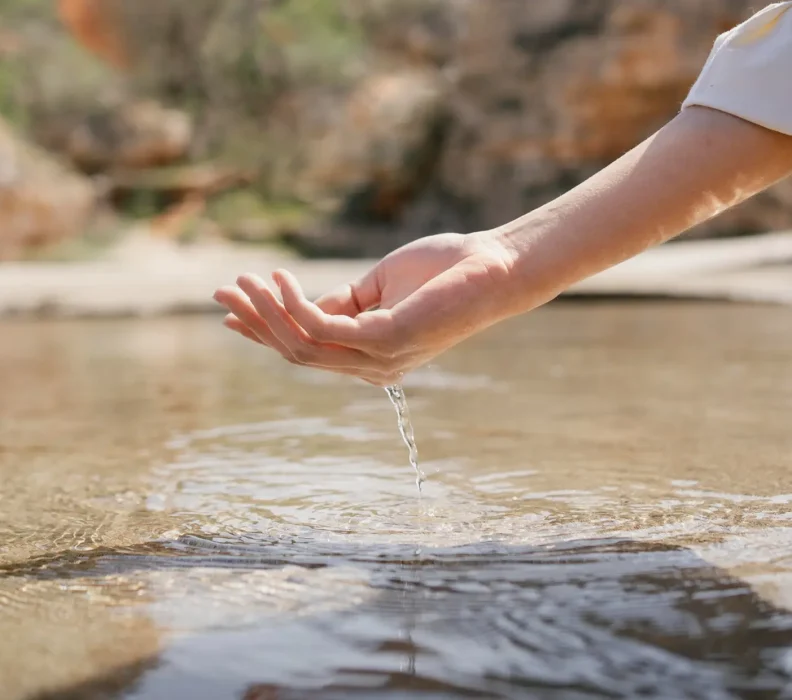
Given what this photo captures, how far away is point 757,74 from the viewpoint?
133cm

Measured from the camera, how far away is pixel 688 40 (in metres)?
9.34

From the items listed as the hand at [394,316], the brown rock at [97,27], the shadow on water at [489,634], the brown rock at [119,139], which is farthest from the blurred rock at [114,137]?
the shadow on water at [489,634]

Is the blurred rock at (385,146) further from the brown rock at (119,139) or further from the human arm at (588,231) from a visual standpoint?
the human arm at (588,231)

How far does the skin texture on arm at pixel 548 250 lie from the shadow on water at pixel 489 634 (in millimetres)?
274

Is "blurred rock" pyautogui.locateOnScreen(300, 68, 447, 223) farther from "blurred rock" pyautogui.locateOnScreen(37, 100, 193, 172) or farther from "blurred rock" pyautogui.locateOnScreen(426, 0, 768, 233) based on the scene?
"blurred rock" pyautogui.locateOnScreen(37, 100, 193, 172)

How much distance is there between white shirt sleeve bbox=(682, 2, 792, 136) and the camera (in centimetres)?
132

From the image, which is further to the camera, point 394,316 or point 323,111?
point 323,111

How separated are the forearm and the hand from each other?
0.04 meters

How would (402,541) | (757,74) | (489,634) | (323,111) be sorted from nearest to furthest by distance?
(489,634), (757,74), (402,541), (323,111)

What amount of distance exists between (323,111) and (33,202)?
622cm

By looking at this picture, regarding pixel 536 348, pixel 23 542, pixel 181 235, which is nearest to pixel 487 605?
pixel 23 542

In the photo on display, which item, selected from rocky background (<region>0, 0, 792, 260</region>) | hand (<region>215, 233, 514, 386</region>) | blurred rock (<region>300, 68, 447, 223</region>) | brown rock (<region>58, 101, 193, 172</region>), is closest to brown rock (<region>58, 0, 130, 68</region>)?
rocky background (<region>0, 0, 792, 260</region>)

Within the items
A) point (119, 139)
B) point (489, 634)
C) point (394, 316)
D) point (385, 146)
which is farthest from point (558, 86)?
point (489, 634)

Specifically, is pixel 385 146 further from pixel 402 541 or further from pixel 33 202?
pixel 402 541
